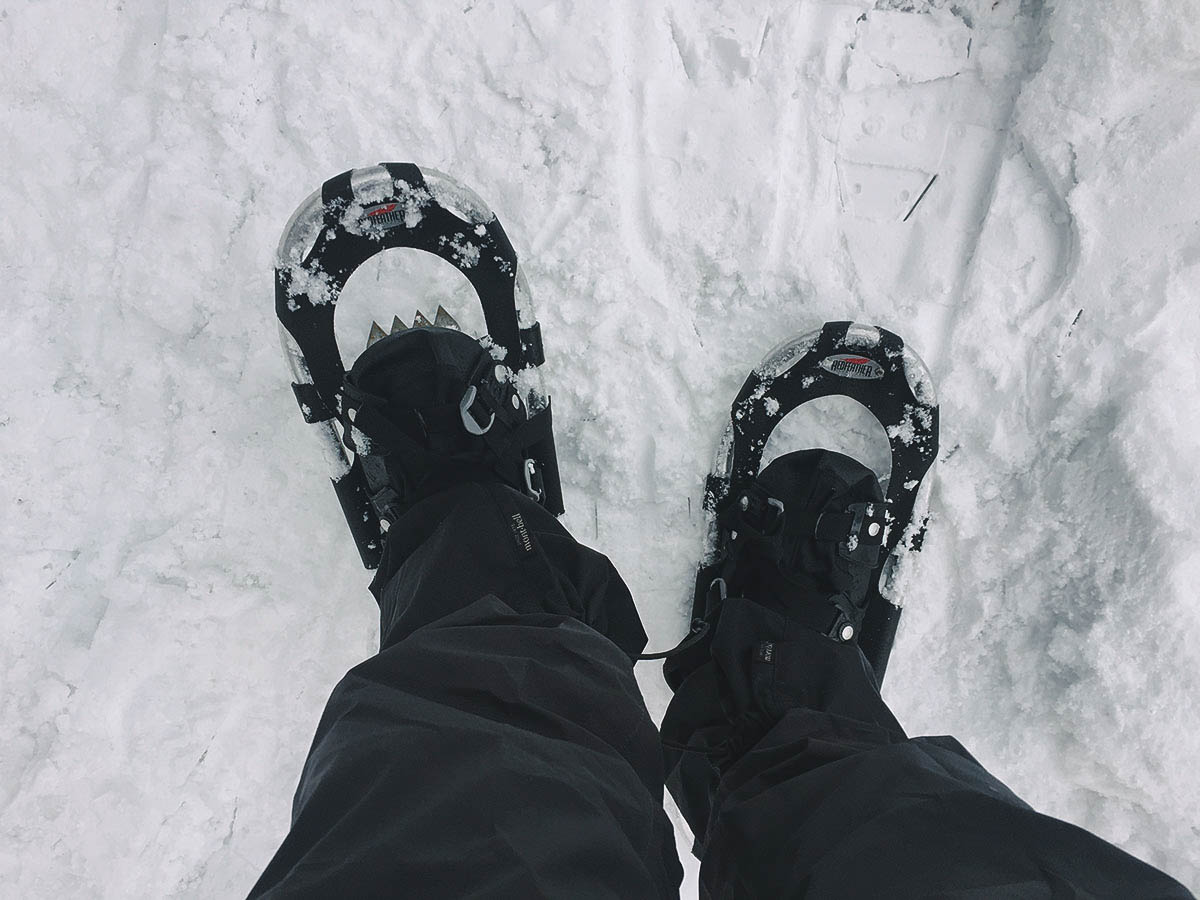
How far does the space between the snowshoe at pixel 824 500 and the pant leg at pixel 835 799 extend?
0.39 ft

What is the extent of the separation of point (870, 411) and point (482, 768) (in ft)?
2.83

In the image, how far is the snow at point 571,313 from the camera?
1.13 m

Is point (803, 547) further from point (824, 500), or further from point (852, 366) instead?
point (852, 366)

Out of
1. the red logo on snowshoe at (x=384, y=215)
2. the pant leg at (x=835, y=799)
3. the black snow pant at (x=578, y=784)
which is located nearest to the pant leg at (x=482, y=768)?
the black snow pant at (x=578, y=784)

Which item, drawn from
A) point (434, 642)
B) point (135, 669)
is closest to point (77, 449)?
point (135, 669)

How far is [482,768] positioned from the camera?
591 millimetres

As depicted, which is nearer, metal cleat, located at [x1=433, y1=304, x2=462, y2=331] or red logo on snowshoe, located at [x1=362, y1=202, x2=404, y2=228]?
red logo on snowshoe, located at [x1=362, y1=202, x2=404, y2=228]

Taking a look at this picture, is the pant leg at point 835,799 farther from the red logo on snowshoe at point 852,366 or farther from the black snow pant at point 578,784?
the red logo on snowshoe at point 852,366

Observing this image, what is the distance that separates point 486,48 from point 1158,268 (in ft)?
3.53

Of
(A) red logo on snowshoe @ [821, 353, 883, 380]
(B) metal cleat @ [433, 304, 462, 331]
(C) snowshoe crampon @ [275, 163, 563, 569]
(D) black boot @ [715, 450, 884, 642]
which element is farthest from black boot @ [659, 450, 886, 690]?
(B) metal cleat @ [433, 304, 462, 331]

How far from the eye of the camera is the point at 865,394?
1.15m

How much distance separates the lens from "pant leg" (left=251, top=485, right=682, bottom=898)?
0.53 meters

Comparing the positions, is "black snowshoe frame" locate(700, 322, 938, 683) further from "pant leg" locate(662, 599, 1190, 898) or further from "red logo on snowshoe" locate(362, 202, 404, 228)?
"red logo on snowshoe" locate(362, 202, 404, 228)

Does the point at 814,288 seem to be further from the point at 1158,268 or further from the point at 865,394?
the point at 1158,268
